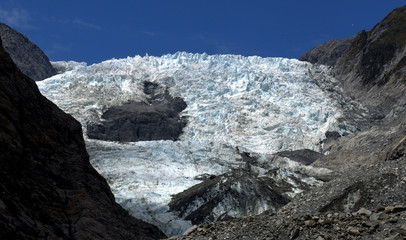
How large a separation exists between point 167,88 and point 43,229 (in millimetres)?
164942

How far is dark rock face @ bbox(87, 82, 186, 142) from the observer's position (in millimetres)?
149500

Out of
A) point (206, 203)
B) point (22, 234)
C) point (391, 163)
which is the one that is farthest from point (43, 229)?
point (206, 203)

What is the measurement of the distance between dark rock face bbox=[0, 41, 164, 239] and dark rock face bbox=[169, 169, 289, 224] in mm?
32345

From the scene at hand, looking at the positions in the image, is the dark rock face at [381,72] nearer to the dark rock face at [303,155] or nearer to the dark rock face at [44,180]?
the dark rock face at [303,155]

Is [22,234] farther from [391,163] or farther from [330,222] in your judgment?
[391,163]

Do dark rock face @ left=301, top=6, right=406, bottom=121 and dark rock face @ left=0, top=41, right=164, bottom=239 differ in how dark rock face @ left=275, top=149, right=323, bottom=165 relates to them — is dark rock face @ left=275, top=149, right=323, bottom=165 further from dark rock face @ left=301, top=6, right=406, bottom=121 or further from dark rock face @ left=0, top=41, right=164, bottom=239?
dark rock face @ left=0, top=41, right=164, bottom=239

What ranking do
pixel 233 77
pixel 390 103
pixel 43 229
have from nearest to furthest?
pixel 43 229 < pixel 390 103 < pixel 233 77

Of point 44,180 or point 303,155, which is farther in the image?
point 303,155

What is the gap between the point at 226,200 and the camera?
227 ft

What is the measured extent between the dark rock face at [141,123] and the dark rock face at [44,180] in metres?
110

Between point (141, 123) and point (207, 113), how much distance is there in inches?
877

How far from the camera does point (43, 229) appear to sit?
21.1m

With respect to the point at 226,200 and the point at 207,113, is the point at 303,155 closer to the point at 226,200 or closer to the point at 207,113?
the point at 207,113

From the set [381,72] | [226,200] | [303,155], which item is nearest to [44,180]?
[226,200]
